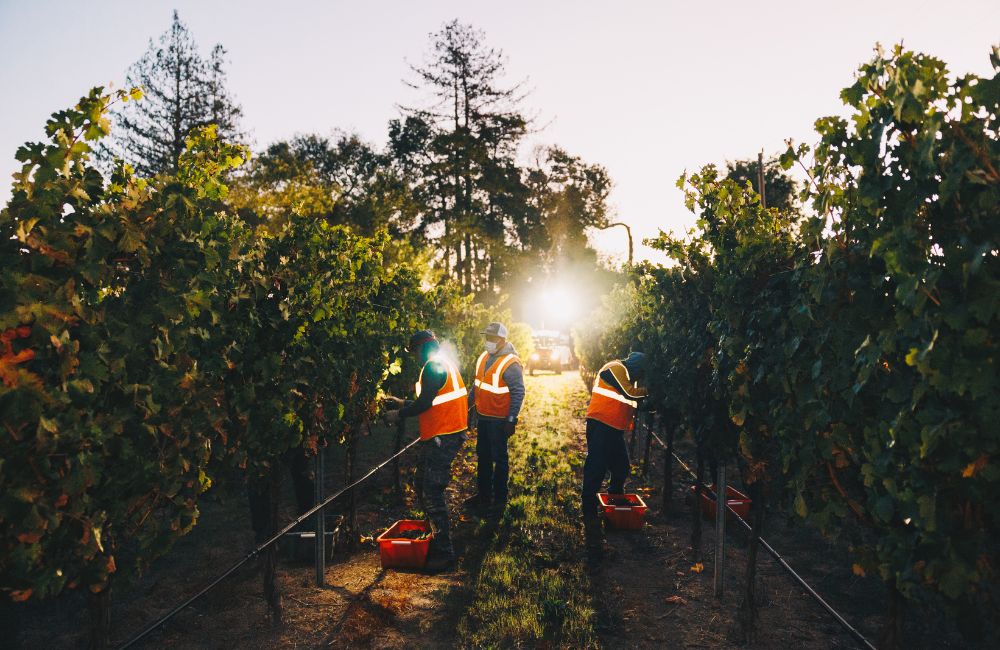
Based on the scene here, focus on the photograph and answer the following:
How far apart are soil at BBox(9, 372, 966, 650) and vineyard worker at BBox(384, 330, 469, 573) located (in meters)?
0.44

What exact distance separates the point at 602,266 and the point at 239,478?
54.1 m

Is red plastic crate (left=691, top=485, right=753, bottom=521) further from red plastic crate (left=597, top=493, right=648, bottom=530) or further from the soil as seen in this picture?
red plastic crate (left=597, top=493, right=648, bottom=530)

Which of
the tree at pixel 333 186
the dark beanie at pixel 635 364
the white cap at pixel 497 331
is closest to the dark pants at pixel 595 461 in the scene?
the dark beanie at pixel 635 364

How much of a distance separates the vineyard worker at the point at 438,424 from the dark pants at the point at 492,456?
1.39 m

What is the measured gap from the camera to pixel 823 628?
4.43 metres

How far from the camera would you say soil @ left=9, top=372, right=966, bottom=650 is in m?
4.30

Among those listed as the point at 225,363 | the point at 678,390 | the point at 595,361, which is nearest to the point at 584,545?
the point at 678,390

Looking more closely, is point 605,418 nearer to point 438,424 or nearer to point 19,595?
point 438,424

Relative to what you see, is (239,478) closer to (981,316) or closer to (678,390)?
(678,390)

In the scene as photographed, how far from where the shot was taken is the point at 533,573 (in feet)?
18.1

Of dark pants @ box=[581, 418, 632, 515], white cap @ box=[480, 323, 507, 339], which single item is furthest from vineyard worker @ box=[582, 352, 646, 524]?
white cap @ box=[480, 323, 507, 339]

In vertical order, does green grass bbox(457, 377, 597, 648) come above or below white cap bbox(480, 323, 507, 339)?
below

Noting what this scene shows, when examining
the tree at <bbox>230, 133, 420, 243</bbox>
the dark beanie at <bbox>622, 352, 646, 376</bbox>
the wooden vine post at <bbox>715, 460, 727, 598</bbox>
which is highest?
the tree at <bbox>230, 133, 420, 243</bbox>

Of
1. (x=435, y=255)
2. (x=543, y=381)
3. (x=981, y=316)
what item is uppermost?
(x=435, y=255)
